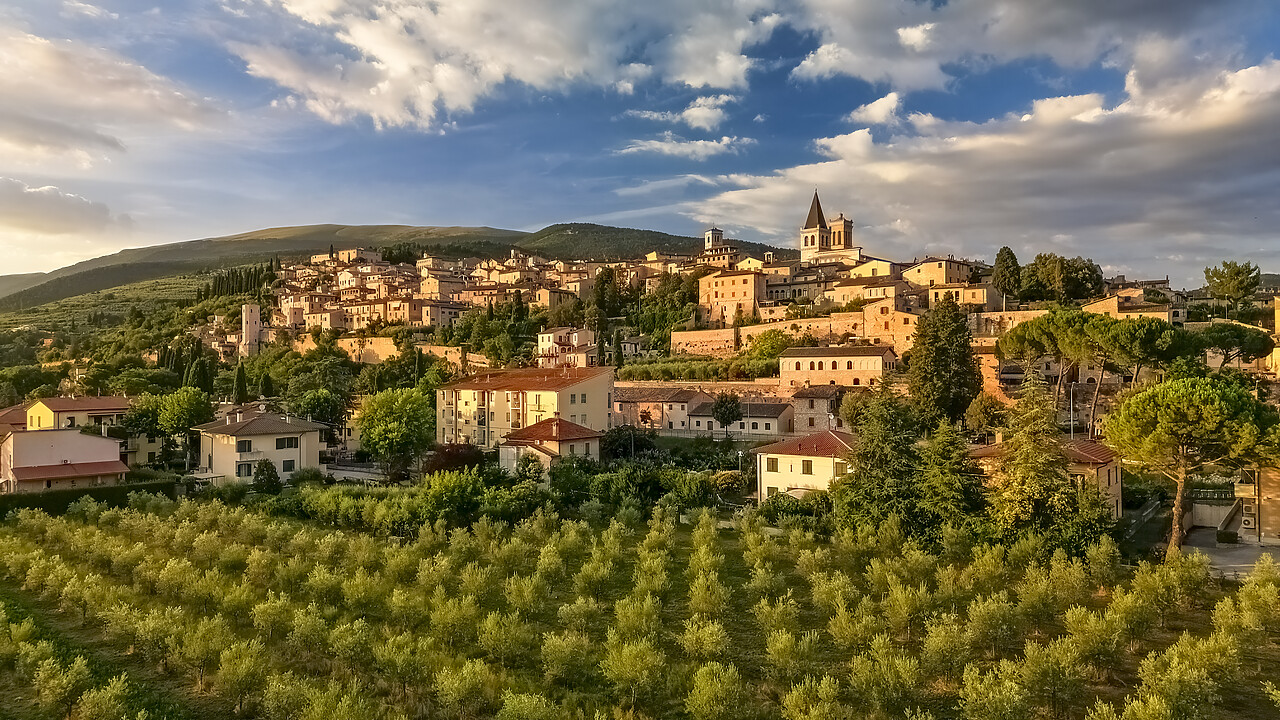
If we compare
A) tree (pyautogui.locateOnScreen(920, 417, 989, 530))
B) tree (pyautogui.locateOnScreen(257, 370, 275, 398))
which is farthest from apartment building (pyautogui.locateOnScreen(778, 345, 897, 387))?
tree (pyautogui.locateOnScreen(257, 370, 275, 398))

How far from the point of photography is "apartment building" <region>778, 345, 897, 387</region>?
50.4 m

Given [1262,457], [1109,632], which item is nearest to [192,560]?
[1109,632]

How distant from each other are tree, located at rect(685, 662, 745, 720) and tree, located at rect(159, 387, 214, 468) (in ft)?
124

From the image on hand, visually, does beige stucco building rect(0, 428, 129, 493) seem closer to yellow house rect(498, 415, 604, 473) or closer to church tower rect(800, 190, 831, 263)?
yellow house rect(498, 415, 604, 473)

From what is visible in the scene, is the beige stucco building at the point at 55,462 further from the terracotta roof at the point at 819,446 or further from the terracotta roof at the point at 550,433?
the terracotta roof at the point at 819,446

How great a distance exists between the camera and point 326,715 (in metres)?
12.0

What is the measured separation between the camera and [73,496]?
30531mm

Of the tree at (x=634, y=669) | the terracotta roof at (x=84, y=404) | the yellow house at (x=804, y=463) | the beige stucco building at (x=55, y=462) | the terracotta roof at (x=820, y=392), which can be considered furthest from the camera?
the terracotta roof at (x=820, y=392)

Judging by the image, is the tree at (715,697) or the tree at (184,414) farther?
the tree at (184,414)

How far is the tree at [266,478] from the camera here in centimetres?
3425

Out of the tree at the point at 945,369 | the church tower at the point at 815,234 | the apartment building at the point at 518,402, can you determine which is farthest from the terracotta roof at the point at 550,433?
the church tower at the point at 815,234

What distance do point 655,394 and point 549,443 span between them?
1864 cm

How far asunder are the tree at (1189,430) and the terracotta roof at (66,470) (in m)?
39.2

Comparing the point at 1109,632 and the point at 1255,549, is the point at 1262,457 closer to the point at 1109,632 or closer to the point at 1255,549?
the point at 1255,549
